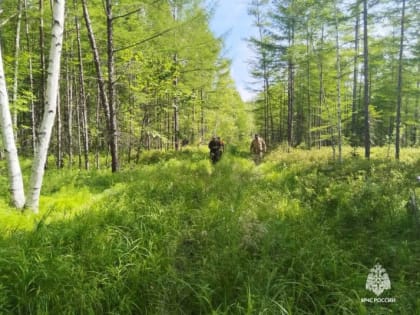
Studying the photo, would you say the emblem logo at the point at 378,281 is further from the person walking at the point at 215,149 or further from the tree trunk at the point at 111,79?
the person walking at the point at 215,149

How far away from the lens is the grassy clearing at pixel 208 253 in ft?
8.95

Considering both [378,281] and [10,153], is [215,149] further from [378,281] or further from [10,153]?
[378,281]

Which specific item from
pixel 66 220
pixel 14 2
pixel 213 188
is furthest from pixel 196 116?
pixel 66 220

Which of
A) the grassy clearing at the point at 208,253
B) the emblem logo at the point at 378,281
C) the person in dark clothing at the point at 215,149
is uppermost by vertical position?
the person in dark clothing at the point at 215,149

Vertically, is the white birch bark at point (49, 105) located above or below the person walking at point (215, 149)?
above

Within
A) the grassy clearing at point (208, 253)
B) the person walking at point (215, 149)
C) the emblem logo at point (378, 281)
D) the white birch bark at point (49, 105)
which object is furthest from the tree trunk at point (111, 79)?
the emblem logo at point (378, 281)

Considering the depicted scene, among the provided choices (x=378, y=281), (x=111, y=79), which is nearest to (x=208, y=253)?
(x=378, y=281)

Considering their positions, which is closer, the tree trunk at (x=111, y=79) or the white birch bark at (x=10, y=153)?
the white birch bark at (x=10, y=153)

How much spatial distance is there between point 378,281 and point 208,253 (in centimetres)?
207

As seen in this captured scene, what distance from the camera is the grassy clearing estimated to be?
2.73m

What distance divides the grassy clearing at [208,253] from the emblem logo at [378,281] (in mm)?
75

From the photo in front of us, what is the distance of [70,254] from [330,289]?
3.13 meters

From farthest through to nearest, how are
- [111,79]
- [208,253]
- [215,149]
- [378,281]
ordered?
[215,149]
[111,79]
[208,253]
[378,281]

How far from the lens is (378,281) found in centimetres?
305
